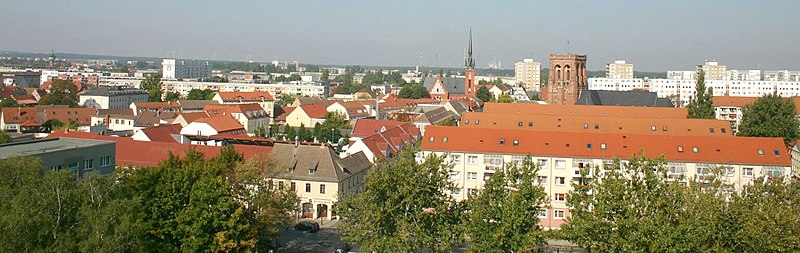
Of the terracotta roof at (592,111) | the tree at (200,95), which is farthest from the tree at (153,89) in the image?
the terracotta roof at (592,111)

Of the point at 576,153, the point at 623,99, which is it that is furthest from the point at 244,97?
the point at 576,153

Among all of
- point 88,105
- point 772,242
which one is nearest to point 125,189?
point 772,242

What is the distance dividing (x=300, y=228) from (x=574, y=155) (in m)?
14.6

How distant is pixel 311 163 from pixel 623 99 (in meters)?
49.7

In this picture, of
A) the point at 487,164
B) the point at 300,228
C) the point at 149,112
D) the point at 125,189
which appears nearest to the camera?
the point at 125,189

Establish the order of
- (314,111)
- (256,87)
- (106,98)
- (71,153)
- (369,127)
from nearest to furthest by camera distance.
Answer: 1. (71,153)
2. (369,127)
3. (314,111)
4. (106,98)
5. (256,87)

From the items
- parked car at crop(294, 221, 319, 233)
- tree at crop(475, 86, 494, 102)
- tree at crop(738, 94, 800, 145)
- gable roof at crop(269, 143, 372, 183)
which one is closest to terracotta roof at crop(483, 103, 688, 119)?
tree at crop(738, 94, 800, 145)

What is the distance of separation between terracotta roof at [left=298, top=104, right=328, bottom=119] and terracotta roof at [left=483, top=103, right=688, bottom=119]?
89.3 ft

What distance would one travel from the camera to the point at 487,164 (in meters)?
42.5

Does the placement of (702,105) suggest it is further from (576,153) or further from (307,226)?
(307,226)

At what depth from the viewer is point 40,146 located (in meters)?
34.1

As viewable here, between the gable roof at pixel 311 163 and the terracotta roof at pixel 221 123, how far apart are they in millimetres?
26221

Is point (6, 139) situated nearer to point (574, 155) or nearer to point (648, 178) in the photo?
point (574, 155)

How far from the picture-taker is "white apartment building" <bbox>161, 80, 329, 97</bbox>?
500 ft
